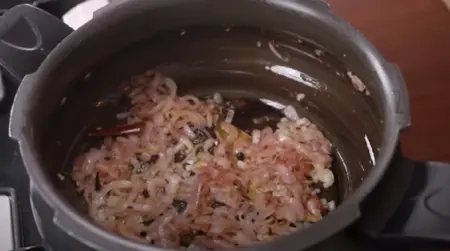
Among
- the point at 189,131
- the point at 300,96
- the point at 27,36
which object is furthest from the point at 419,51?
the point at 27,36

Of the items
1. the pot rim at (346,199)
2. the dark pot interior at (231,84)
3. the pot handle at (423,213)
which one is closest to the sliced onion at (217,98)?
the dark pot interior at (231,84)

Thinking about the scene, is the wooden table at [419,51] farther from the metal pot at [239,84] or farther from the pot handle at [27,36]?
the pot handle at [27,36]

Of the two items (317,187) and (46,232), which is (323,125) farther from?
(46,232)

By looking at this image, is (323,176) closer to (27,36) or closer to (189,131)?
(189,131)

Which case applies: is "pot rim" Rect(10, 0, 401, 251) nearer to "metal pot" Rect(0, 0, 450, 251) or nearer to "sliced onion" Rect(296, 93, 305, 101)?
"metal pot" Rect(0, 0, 450, 251)

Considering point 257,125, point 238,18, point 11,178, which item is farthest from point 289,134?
point 11,178

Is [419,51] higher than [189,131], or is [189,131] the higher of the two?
[419,51]

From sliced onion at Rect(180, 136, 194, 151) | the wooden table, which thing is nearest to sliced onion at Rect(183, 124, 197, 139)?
sliced onion at Rect(180, 136, 194, 151)
